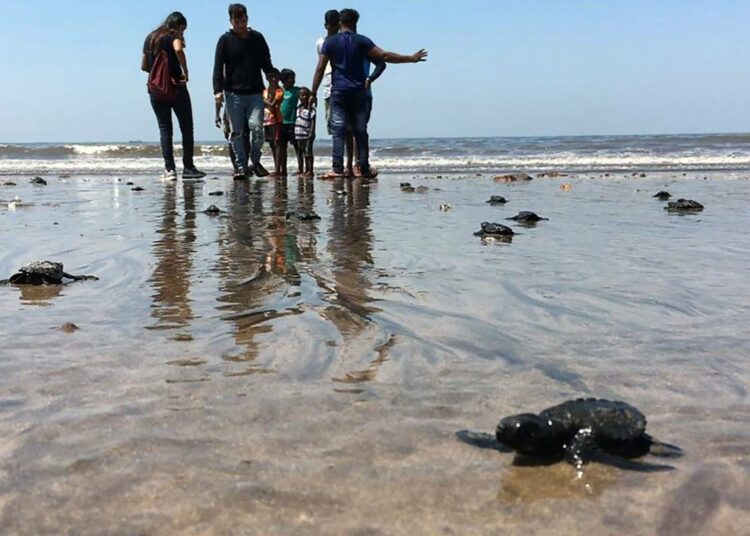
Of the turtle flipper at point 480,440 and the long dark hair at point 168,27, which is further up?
the long dark hair at point 168,27

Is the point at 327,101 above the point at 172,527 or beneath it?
above

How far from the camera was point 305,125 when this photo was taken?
1173 centimetres

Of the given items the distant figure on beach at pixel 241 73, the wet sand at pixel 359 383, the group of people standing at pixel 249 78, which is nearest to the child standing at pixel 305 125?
the group of people standing at pixel 249 78

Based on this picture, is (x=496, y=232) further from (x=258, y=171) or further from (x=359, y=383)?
(x=258, y=171)

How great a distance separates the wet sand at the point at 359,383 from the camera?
3.94ft

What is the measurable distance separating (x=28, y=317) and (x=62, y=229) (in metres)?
2.80

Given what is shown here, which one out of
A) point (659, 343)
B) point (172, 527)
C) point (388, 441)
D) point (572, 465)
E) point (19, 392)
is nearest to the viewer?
point (172, 527)

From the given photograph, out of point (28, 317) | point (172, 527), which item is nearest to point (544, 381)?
point (172, 527)

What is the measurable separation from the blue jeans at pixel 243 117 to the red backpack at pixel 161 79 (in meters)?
0.72

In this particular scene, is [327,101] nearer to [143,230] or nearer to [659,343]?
[143,230]

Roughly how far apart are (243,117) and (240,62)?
739mm

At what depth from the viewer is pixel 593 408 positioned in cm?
143

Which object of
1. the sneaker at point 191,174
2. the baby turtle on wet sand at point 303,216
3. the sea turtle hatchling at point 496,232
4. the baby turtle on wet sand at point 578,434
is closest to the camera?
the baby turtle on wet sand at point 578,434

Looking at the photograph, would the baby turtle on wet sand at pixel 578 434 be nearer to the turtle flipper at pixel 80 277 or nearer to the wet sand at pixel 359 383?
the wet sand at pixel 359 383
